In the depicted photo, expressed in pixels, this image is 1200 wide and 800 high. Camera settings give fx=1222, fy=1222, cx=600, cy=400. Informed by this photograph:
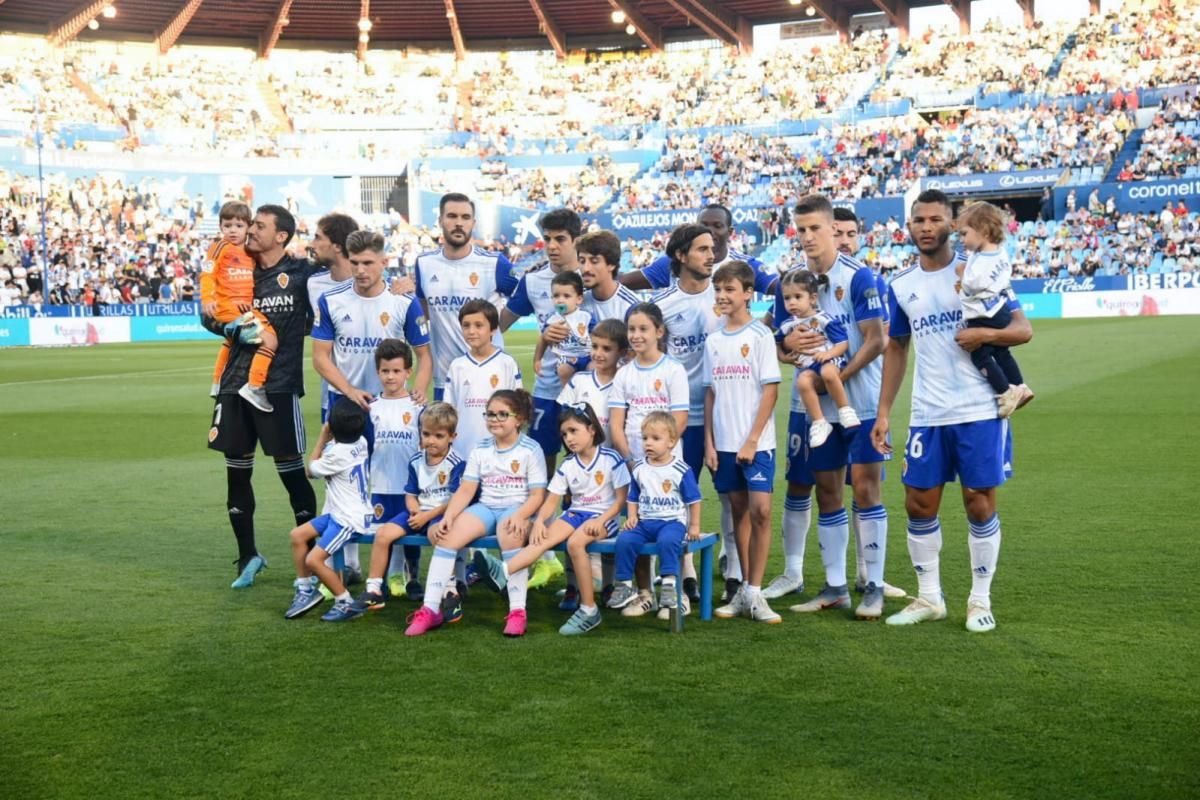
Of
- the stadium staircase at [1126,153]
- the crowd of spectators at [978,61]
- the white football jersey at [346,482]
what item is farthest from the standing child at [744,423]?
the crowd of spectators at [978,61]

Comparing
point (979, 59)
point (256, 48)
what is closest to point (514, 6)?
point (256, 48)

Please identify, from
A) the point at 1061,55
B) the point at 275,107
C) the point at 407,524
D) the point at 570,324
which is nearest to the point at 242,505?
the point at 407,524

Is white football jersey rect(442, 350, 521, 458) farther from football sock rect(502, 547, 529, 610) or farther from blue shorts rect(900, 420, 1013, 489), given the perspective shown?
blue shorts rect(900, 420, 1013, 489)

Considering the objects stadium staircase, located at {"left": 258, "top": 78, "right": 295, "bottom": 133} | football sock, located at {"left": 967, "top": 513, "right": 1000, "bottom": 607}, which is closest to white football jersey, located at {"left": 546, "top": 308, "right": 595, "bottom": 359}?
football sock, located at {"left": 967, "top": 513, "right": 1000, "bottom": 607}

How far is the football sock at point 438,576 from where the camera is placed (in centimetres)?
621

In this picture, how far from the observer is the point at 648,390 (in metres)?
6.48

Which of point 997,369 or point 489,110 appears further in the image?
point 489,110

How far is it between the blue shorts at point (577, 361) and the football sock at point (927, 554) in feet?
6.77

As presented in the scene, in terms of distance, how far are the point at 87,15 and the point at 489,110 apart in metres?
18.4

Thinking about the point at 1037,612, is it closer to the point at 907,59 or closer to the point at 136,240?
the point at 136,240

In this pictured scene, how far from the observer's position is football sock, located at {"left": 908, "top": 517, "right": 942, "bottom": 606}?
6188 millimetres

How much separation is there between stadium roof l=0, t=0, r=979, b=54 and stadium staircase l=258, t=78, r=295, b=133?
9.39 ft

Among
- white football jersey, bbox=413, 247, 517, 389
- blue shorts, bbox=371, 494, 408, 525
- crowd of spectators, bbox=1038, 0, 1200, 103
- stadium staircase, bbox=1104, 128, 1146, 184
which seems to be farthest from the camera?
crowd of spectators, bbox=1038, 0, 1200, 103

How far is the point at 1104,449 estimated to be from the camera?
38.7ft
